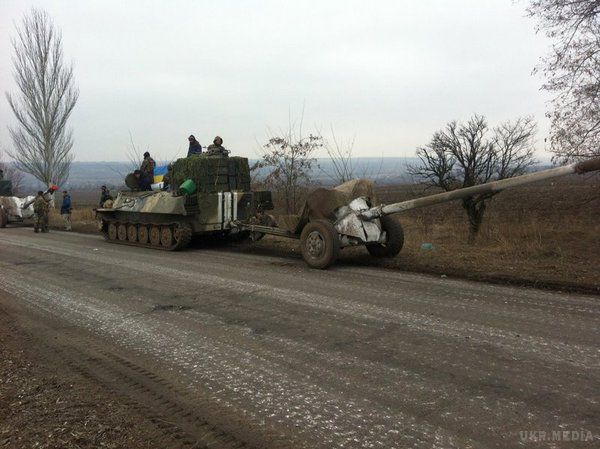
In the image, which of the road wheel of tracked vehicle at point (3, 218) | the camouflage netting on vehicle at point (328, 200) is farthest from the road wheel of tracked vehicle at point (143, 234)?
the road wheel of tracked vehicle at point (3, 218)

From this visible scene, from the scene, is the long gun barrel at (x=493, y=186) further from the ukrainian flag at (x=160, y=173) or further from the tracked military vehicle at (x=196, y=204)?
the ukrainian flag at (x=160, y=173)

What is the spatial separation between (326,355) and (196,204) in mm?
8385

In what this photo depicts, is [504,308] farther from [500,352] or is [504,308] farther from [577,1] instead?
[577,1]

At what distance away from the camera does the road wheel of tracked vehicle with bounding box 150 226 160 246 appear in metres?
13.0

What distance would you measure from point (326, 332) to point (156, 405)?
2.07 metres

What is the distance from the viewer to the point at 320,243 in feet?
30.1

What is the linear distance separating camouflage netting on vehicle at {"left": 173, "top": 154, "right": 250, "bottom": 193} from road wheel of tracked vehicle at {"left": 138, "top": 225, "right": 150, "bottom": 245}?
1.67 meters

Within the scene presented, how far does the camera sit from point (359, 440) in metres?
3.11

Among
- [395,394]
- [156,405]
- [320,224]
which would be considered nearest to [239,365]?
[156,405]

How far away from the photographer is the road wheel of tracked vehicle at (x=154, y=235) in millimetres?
13048

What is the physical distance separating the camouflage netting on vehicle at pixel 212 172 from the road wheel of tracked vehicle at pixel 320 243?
13.0 ft
